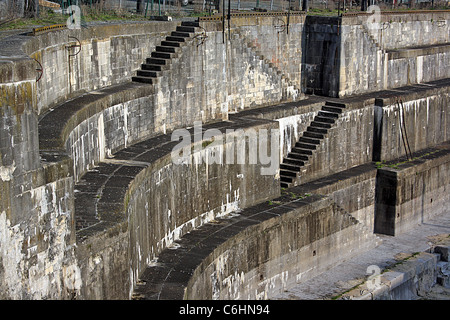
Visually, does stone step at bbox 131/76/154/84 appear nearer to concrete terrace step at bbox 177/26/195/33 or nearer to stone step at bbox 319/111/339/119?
concrete terrace step at bbox 177/26/195/33

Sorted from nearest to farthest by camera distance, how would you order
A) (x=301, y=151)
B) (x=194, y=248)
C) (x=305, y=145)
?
1. (x=194, y=248)
2. (x=301, y=151)
3. (x=305, y=145)

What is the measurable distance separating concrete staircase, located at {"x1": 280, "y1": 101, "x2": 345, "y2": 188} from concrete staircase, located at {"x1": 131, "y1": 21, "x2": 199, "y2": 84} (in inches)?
204

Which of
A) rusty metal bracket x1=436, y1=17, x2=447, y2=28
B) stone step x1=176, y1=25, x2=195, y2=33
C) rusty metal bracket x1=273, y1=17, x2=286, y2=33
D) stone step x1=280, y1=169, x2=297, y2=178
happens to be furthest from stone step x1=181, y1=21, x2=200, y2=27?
rusty metal bracket x1=436, y1=17, x2=447, y2=28

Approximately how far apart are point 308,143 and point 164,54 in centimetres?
612

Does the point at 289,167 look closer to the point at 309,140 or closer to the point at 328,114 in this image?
the point at 309,140

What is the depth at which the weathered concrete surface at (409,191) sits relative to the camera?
80.3ft

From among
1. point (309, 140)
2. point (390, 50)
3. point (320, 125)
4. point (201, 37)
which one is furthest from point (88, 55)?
point (390, 50)

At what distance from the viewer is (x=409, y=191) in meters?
24.9

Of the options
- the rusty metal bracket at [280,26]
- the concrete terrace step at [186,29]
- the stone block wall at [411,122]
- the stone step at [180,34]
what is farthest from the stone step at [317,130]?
the stone step at [180,34]

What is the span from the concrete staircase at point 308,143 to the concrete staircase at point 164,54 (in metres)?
5.17
